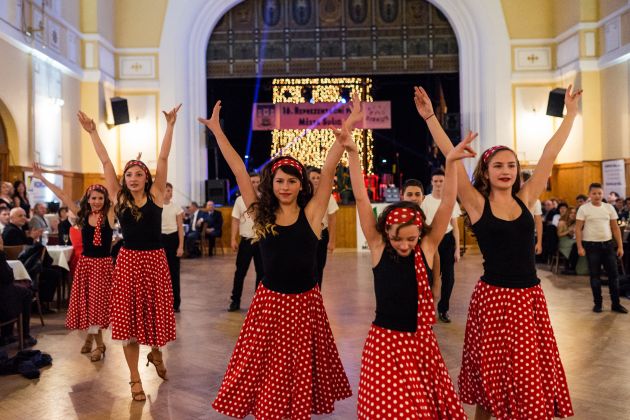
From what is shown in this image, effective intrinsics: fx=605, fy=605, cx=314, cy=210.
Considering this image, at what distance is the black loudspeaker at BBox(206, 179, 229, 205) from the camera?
14391 mm

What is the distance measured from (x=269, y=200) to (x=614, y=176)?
11.9 metres

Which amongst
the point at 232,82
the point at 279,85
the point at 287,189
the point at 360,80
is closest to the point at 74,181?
the point at 232,82

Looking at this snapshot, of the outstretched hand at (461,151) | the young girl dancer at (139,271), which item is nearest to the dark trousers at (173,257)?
the young girl dancer at (139,271)

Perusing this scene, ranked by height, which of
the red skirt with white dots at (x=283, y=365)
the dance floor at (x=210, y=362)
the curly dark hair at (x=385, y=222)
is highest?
the curly dark hair at (x=385, y=222)

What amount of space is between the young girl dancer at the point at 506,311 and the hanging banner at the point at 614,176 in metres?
10.9

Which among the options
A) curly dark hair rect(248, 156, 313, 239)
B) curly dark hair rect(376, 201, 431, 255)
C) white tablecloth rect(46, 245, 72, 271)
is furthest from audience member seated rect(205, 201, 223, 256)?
curly dark hair rect(376, 201, 431, 255)

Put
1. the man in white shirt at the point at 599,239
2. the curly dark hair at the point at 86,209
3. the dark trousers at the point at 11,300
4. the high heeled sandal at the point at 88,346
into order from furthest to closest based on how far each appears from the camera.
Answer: the man in white shirt at the point at 599,239, the high heeled sandal at the point at 88,346, the curly dark hair at the point at 86,209, the dark trousers at the point at 11,300

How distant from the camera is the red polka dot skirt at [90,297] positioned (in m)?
4.69

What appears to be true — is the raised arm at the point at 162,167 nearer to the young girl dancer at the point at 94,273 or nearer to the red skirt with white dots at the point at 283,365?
the young girl dancer at the point at 94,273

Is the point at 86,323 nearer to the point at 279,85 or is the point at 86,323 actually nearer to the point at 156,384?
the point at 156,384

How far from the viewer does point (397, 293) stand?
7.81 ft

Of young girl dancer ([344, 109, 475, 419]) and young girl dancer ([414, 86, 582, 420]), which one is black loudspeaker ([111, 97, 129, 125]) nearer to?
young girl dancer ([414, 86, 582, 420])

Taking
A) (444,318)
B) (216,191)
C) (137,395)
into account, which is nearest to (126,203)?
(137,395)

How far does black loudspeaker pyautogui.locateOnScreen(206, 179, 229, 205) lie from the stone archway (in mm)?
571
